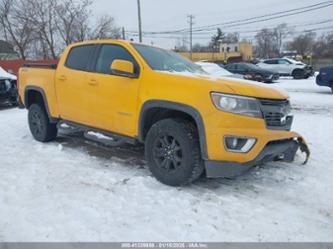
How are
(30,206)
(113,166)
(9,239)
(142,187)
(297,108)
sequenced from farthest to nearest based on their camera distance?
1. (297,108)
2. (113,166)
3. (142,187)
4. (30,206)
5. (9,239)

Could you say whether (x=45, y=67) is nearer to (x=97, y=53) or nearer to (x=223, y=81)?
(x=97, y=53)

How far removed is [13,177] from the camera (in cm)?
435

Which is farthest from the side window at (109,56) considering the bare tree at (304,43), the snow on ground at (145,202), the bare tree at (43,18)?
the bare tree at (304,43)

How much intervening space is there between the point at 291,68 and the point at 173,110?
889 inches

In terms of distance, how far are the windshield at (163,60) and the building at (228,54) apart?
41902mm

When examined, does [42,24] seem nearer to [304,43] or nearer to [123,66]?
[123,66]

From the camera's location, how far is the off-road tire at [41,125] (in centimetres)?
607

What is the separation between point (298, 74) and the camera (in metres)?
23.9

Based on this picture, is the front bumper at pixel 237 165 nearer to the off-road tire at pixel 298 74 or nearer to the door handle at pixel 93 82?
the door handle at pixel 93 82

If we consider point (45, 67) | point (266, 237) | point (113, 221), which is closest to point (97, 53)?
point (45, 67)

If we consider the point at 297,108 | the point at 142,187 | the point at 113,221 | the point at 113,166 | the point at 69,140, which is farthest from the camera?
the point at 297,108

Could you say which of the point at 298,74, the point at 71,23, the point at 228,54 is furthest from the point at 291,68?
the point at 228,54

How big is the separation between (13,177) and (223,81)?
3007 mm

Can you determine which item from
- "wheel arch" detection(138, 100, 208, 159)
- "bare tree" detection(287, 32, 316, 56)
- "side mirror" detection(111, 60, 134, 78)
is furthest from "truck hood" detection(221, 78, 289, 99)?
"bare tree" detection(287, 32, 316, 56)
